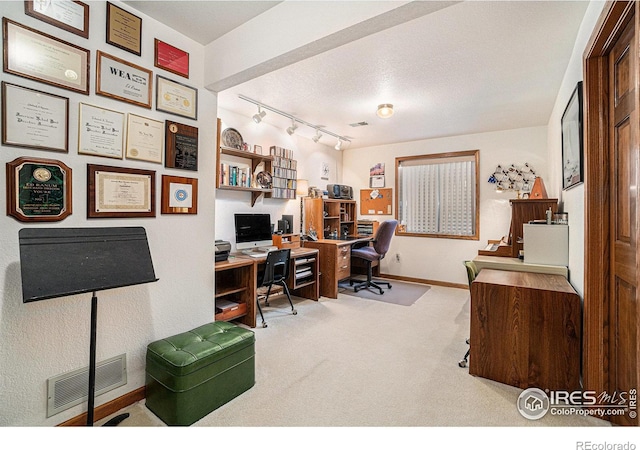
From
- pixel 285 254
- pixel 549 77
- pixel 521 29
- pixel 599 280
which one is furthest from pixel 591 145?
pixel 285 254

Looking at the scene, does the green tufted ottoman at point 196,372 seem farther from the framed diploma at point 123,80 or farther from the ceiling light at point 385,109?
the ceiling light at point 385,109

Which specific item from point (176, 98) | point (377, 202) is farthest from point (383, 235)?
point (176, 98)

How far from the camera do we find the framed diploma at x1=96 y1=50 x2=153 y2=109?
1746mm

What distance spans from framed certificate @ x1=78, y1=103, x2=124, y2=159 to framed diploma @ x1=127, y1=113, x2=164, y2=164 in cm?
5

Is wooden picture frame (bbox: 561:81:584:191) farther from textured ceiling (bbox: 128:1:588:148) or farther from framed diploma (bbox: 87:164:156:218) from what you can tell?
framed diploma (bbox: 87:164:156:218)

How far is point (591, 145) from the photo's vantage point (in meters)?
1.75

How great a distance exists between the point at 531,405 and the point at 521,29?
8.33ft

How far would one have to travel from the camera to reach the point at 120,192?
1.83 metres

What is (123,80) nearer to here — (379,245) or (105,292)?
(105,292)

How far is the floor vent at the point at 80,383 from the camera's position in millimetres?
1594

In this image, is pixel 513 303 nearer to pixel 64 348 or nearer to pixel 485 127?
pixel 64 348

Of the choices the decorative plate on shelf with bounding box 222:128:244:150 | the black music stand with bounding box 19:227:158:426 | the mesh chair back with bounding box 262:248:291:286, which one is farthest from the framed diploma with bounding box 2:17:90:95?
the mesh chair back with bounding box 262:248:291:286

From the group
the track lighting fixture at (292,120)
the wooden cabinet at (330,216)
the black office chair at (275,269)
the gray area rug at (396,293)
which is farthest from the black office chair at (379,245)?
the track lighting fixture at (292,120)

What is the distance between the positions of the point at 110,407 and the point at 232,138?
2.94m
